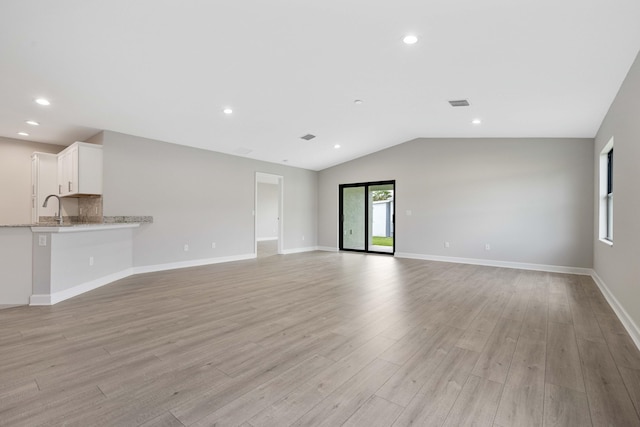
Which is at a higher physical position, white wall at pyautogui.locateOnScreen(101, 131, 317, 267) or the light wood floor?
white wall at pyautogui.locateOnScreen(101, 131, 317, 267)

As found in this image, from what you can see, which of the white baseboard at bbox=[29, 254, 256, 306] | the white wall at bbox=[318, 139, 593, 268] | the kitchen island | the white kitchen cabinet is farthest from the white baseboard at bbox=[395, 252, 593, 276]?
the white kitchen cabinet

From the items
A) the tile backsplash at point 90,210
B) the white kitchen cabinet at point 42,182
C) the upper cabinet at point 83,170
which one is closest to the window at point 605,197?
the upper cabinet at point 83,170

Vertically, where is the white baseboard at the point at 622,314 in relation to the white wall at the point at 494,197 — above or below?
below

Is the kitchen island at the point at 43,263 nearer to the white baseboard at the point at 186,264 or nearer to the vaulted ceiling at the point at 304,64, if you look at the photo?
the white baseboard at the point at 186,264

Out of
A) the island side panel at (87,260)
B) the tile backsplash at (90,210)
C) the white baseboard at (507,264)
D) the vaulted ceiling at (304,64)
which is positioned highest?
the vaulted ceiling at (304,64)

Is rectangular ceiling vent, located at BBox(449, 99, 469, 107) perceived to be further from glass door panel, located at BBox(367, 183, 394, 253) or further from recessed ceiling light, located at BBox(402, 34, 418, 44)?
glass door panel, located at BBox(367, 183, 394, 253)

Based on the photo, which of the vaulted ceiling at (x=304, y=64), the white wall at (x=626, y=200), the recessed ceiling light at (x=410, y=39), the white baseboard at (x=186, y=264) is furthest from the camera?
the white baseboard at (x=186, y=264)

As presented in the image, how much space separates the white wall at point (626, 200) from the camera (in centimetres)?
283

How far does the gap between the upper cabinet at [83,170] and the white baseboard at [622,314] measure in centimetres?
720

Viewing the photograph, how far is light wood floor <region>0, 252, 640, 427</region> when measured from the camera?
1.70 m

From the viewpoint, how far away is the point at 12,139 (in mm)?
5895

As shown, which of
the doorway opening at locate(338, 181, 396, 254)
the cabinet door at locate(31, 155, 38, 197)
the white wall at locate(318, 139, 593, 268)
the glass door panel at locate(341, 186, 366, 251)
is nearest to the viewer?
the white wall at locate(318, 139, 593, 268)

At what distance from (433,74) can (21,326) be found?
5196 millimetres

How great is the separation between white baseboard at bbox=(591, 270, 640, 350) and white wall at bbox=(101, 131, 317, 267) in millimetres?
6626
